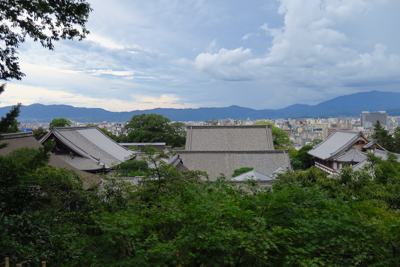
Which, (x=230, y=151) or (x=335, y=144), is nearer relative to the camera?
(x=230, y=151)

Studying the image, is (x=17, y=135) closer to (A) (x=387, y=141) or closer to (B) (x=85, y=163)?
(B) (x=85, y=163)

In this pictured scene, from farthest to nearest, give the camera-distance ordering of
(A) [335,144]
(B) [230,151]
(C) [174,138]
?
(C) [174,138] < (A) [335,144] < (B) [230,151]

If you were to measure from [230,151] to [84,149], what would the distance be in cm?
1169

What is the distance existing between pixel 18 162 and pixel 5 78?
1.53 metres

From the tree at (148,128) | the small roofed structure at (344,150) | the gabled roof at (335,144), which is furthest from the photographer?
the tree at (148,128)

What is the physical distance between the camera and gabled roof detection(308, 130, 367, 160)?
2497 centimetres

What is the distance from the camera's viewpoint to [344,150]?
2489 cm

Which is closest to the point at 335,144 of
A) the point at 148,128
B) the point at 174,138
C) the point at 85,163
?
the point at 85,163

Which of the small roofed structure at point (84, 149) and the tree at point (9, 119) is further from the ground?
the tree at point (9, 119)

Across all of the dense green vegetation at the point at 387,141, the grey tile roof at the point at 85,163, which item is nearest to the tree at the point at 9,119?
the grey tile roof at the point at 85,163

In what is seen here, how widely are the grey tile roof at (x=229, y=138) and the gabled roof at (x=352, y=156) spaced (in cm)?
670

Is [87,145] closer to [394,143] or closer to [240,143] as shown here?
[240,143]

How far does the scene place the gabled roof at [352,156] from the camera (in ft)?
73.3

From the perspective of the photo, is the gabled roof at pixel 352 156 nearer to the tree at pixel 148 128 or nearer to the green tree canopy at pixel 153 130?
the green tree canopy at pixel 153 130
